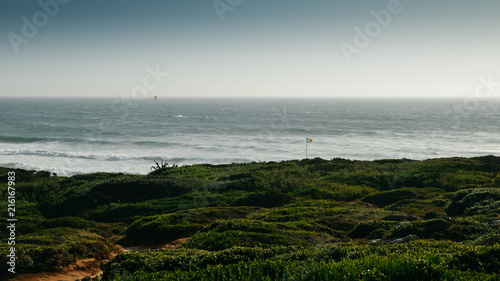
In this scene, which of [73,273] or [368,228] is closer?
[73,273]

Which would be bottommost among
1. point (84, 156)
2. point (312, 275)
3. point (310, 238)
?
point (84, 156)

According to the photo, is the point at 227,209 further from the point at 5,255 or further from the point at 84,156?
the point at 84,156

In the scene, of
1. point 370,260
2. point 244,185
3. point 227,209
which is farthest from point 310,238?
point 244,185

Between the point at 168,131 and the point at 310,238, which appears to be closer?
the point at 310,238

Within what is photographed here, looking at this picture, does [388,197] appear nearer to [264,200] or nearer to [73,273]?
[264,200]

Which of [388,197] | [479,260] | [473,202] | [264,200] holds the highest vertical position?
[479,260]

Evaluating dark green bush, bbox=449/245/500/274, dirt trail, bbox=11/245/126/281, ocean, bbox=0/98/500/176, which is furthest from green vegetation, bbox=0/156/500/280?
ocean, bbox=0/98/500/176

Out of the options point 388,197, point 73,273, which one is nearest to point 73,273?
point 73,273

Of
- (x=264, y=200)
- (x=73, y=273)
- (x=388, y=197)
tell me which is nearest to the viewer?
(x=73, y=273)

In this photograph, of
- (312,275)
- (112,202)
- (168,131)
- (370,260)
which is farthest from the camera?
(168,131)

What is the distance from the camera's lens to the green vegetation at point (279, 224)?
809cm

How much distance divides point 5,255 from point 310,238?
35.7 feet

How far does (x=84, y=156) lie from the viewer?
65562mm

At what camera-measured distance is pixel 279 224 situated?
16203mm
